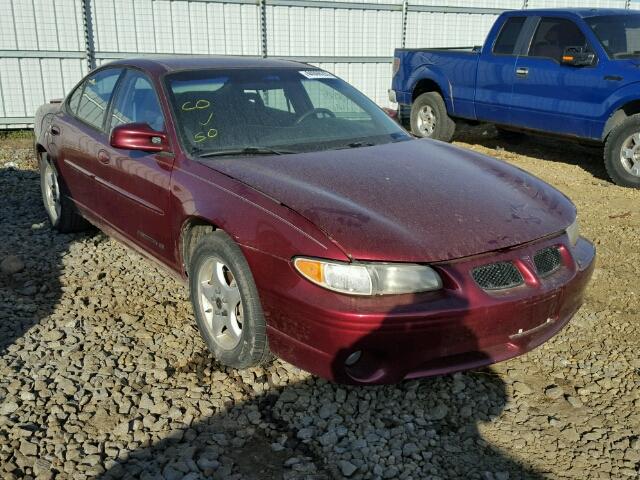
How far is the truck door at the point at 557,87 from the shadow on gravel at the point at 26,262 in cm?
567

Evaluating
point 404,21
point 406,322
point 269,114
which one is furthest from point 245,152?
point 404,21

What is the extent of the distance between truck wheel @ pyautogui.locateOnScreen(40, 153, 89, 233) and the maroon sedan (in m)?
0.74

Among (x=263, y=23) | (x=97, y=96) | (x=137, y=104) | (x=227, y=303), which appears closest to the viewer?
(x=227, y=303)

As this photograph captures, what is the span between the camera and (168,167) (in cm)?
367

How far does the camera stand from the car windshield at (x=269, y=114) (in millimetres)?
3770

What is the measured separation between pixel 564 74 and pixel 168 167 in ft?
18.8

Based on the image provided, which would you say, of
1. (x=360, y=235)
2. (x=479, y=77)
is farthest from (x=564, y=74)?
(x=360, y=235)

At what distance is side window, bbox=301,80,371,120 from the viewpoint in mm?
4336

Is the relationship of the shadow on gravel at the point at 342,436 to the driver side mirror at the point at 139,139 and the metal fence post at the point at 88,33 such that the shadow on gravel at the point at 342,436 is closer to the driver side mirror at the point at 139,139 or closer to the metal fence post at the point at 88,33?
the driver side mirror at the point at 139,139

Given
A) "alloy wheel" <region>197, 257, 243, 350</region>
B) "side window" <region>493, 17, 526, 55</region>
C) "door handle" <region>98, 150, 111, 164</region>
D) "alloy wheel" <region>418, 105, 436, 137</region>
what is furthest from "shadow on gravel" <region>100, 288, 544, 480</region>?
"alloy wheel" <region>418, 105, 436, 137</region>

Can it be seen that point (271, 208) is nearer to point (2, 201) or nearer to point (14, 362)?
point (14, 362)

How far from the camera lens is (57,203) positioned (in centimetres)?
550

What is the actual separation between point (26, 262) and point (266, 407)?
109 inches

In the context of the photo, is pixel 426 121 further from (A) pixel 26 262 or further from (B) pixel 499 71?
(A) pixel 26 262
